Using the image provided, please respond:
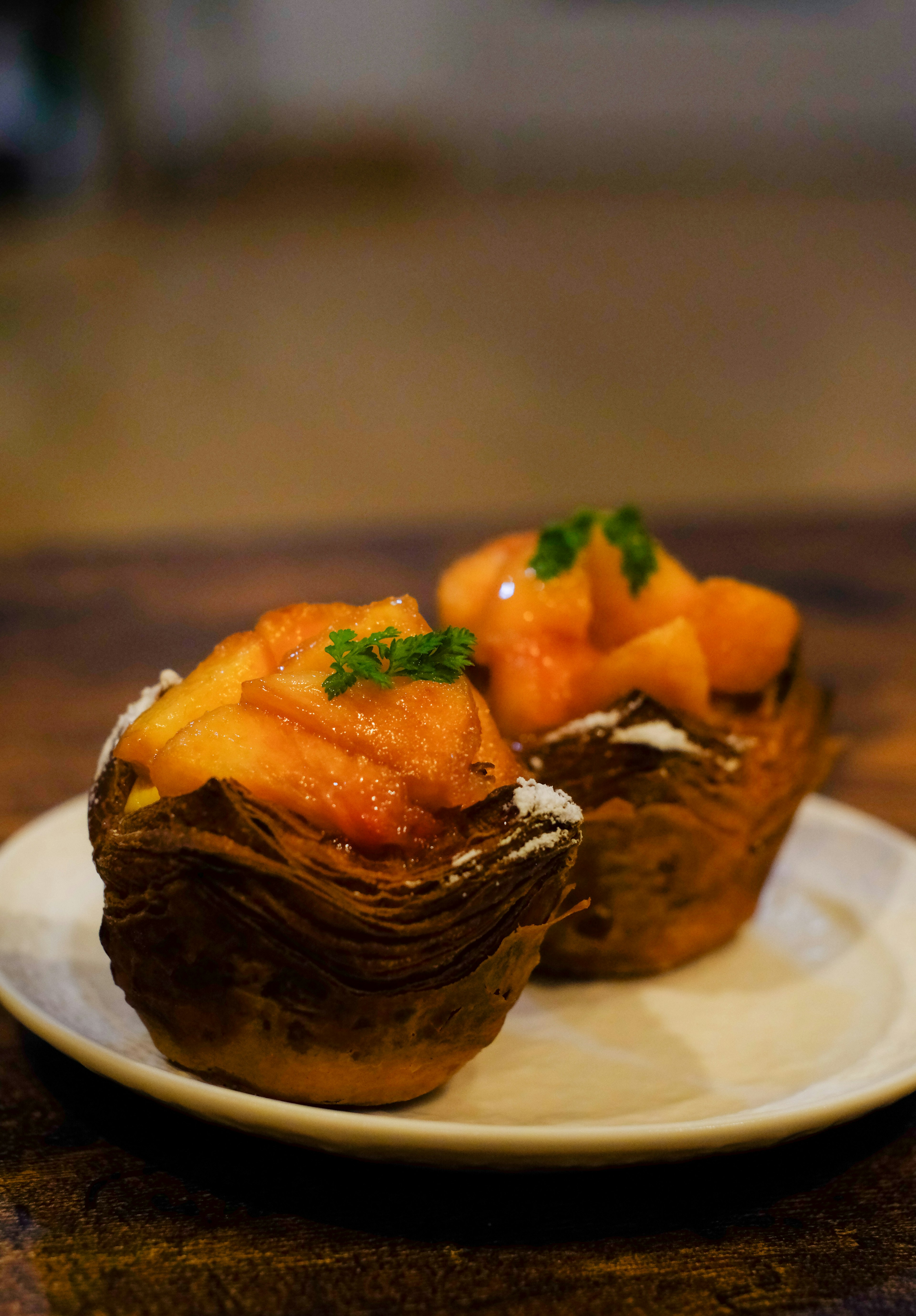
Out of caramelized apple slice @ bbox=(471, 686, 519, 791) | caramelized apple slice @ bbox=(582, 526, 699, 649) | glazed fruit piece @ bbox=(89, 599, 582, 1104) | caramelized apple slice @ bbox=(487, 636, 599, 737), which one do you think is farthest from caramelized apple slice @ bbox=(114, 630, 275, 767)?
caramelized apple slice @ bbox=(582, 526, 699, 649)

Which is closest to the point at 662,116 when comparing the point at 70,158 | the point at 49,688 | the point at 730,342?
the point at 70,158

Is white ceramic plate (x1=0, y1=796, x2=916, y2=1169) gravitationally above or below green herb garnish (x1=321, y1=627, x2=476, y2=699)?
below

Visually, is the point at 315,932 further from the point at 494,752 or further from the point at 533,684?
the point at 533,684

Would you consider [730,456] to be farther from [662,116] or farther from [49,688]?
[662,116]

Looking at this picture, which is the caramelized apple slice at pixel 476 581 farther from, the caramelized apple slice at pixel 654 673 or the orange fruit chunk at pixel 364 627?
the orange fruit chunk at pixel 364 627

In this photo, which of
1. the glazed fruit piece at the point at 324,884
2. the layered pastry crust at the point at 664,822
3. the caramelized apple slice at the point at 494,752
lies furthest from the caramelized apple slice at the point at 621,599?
the glazed fruit piece at the point at 324,884

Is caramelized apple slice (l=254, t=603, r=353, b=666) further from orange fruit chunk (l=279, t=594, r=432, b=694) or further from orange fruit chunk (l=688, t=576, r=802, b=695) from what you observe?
orange fruit chunk (l=688, t=576, r=802, b=695)
